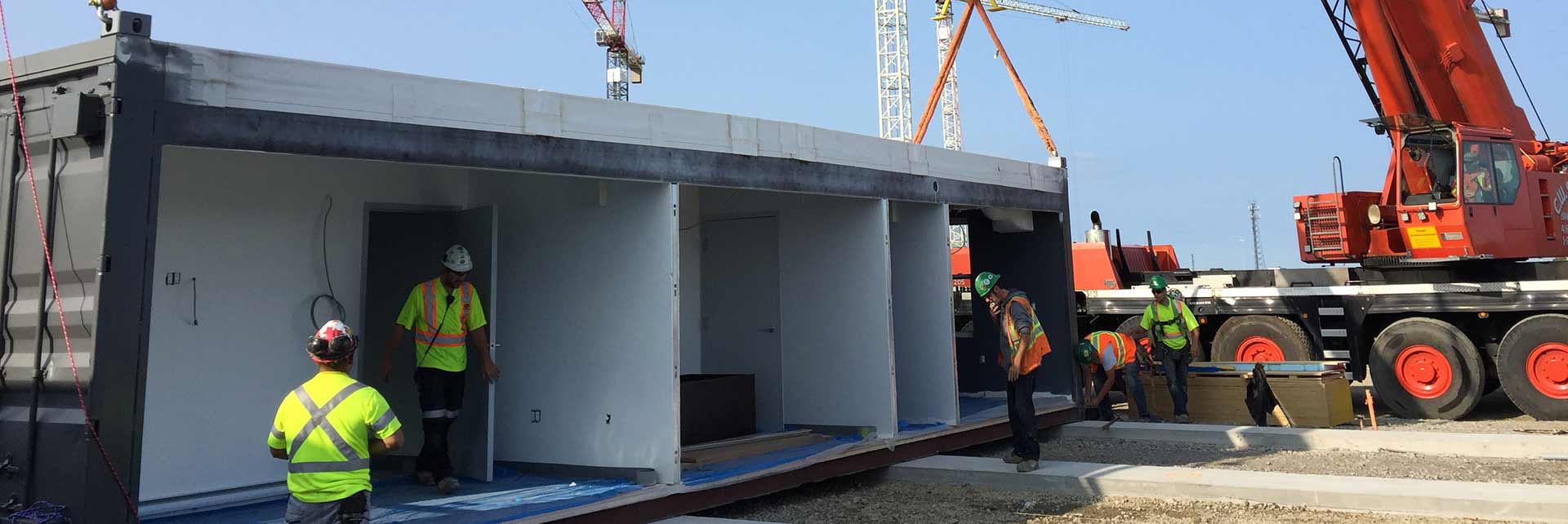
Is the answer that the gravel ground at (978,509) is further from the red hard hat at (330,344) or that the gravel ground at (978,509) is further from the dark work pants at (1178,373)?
the dark work pants at (1178,373)

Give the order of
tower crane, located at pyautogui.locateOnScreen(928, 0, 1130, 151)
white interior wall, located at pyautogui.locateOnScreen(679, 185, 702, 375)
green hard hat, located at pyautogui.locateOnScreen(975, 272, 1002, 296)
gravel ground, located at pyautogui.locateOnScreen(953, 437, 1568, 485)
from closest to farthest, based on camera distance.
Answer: green hard hat, located at pyautogui.locateOnScreen(975, 272, 1002, 296) → gravel ground, located at pyautogui.locateOnScreen(953, 437, 1568, 485) → white interior wall, located at pyautogui.locateOnScreen(679, 185, 702, 375) → tower crane, located at pyautogui.locateOnScreen(928, 0, 1130, 151)

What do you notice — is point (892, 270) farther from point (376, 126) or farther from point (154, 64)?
point (154, 64)

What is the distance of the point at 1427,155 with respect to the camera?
9.92 metres

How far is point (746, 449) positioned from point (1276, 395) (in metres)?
5.19

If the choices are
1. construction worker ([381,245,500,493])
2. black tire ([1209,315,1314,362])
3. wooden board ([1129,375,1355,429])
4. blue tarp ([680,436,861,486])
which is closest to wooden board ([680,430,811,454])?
blue tarp ([680,436,861,486])

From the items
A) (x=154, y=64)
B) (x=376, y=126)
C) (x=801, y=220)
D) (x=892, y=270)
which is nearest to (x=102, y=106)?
(x=154, y=64)

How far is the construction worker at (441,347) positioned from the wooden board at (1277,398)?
6.54 metres

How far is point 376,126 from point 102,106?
3.36ft

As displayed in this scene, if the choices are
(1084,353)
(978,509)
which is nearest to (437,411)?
(978,509)

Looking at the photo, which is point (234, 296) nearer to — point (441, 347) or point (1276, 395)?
point (441, 347)

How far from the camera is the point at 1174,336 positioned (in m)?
9.16

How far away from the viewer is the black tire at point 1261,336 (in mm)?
10594

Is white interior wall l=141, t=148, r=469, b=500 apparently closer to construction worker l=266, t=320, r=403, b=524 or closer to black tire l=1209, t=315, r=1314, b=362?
construction worker l=266, t=320, r=403, b=524

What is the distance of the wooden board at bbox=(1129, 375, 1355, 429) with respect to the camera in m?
9.00
